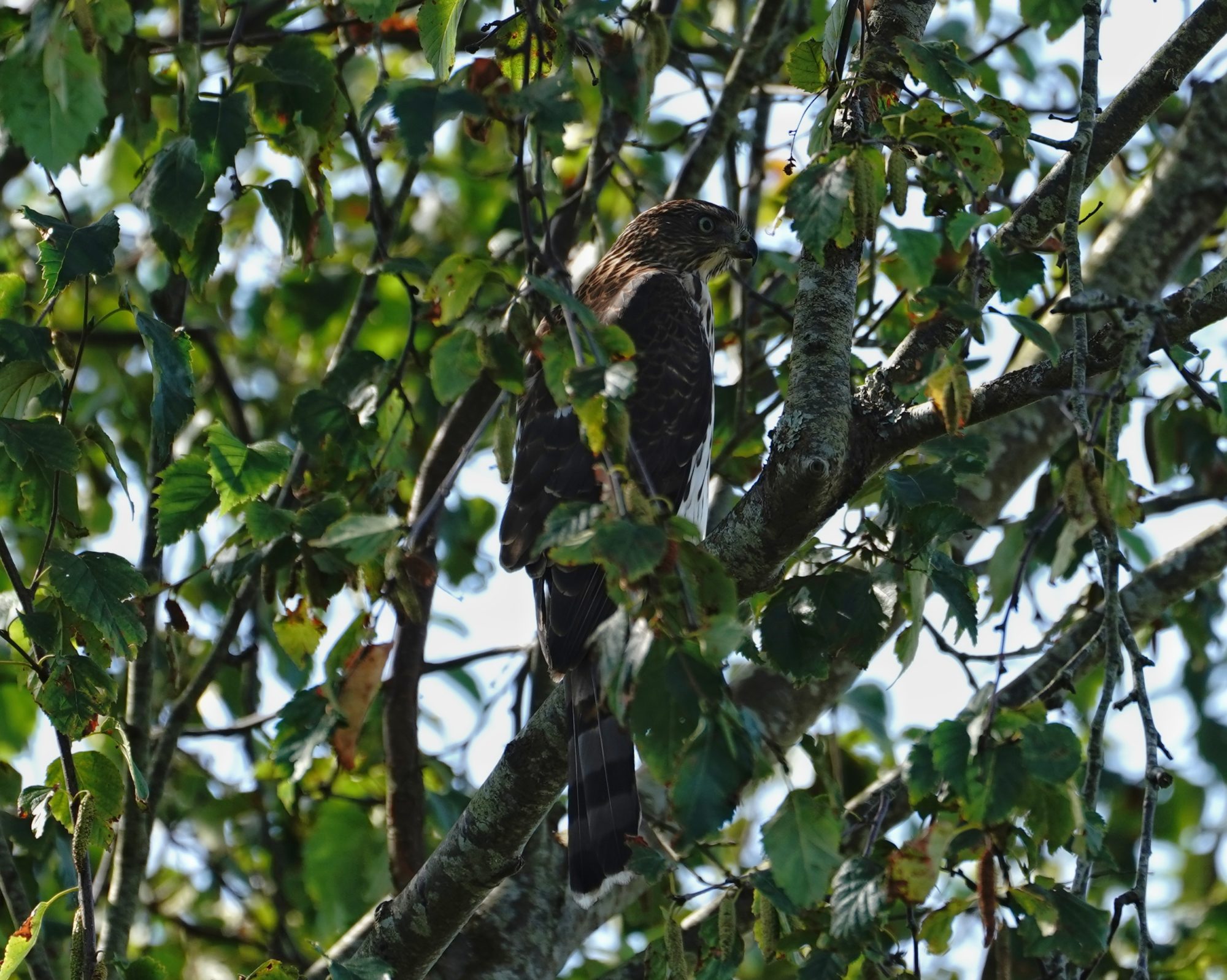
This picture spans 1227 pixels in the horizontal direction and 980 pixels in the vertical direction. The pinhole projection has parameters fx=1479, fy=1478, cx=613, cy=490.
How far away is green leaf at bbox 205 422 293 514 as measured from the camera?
3.18 meters

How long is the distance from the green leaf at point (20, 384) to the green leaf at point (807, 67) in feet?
5.32

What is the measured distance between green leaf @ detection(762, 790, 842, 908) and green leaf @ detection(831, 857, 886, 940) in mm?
→ 33

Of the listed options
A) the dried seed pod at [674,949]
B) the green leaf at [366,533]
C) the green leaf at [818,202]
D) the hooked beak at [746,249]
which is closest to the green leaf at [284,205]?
the green leaf at [366,533]

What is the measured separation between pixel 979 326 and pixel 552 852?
2234 mm

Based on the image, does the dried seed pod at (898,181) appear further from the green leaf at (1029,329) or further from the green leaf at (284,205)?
the green leaf at (284,205)

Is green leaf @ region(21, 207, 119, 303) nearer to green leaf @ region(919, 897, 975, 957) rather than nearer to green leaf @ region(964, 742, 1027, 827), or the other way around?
green leaf @ region(964, 742, 1027, 827)

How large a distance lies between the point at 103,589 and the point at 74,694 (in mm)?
207

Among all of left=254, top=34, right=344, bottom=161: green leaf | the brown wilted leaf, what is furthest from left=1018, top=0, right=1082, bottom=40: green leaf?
the brown wilted leaf

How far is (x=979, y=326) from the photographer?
2.50 meters

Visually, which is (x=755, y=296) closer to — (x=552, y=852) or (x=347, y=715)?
(x=552, y=852)

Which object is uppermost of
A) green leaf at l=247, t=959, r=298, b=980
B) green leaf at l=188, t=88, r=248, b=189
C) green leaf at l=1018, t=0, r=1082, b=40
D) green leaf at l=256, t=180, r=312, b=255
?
green leaf at l=1018, t=0, r=1082, b=40

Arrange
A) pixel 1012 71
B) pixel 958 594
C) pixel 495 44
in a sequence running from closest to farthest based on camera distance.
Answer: pixel 958 594 < pixel 495 44 < pixel 1012 71

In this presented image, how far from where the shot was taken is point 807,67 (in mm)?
2936

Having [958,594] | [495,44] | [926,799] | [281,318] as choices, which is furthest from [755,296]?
[281,318]
